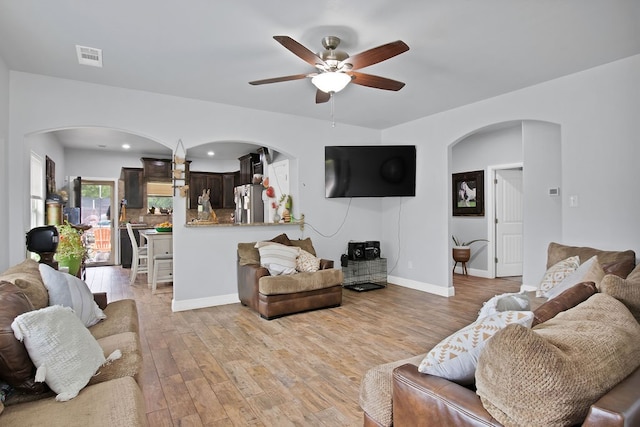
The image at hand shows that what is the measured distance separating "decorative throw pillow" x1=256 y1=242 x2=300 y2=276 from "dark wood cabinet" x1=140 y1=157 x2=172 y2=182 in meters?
4.90

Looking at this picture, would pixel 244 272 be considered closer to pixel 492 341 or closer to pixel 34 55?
pixel 34 55

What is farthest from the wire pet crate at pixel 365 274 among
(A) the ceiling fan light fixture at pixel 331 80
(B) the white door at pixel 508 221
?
(A) the ceiling fan light fixture at pixel 331 80

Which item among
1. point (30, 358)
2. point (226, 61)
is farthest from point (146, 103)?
point (30, 358)

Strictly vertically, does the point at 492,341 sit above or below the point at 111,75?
below

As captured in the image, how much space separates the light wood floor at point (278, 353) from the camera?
88.8 inches

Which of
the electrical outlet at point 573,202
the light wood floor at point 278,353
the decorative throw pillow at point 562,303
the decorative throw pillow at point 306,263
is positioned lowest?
the light wood floor at point 278,353

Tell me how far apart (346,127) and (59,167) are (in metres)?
5.76

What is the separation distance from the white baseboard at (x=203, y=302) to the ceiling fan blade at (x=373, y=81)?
322 centimetres

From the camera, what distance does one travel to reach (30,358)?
1.50 metres

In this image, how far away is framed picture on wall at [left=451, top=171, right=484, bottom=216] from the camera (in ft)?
21.6

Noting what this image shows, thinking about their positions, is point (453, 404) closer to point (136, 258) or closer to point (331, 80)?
point (331, 80)

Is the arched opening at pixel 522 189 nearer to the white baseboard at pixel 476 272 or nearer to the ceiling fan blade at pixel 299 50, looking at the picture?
the white baseboard at pixel 476 272

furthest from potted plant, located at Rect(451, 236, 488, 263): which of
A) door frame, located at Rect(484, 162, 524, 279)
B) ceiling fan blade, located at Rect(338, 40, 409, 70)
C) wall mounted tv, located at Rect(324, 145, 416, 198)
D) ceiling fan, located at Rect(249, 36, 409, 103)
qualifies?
ceiling fan blade, located at Rect(338, 40, 409, 70)

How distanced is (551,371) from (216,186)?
29.0 ft
